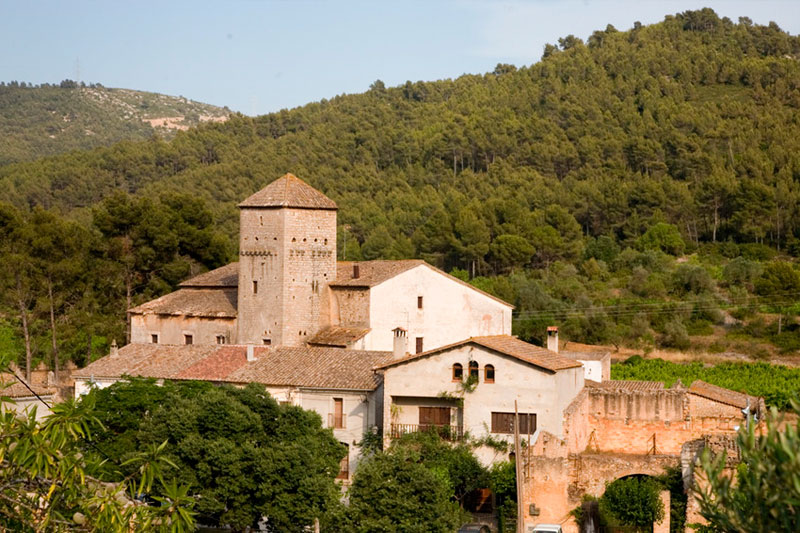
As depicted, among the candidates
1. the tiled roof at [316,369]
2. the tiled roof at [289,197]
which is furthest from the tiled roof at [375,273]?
the tiled roof at [316,369]

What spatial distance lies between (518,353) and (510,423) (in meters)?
1.67

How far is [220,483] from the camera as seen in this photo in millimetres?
23656

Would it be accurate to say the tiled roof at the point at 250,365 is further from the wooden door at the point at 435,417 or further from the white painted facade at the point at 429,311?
the white painted facade at the point at 429,311

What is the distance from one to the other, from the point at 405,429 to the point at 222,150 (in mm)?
81123

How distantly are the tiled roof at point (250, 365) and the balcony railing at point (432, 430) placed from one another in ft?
6.83

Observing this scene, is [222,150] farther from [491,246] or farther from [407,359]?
[407,359]

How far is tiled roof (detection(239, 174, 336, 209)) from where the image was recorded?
123 ft

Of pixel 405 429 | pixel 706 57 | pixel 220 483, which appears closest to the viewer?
pixel 220 483

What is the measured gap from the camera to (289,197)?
123 ft

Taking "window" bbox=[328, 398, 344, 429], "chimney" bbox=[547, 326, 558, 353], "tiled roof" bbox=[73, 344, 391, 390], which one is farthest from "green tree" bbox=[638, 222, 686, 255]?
"window" bbox=[328, 398, 344, 429]

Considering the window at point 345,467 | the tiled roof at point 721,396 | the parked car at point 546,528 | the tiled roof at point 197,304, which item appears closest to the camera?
the parked car at point 546,528

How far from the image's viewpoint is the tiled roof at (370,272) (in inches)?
1431

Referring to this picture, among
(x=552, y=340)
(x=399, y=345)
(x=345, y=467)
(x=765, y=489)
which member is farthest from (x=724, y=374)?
(x=765, y=489)

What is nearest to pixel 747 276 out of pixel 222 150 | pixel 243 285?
pixel 243 285
